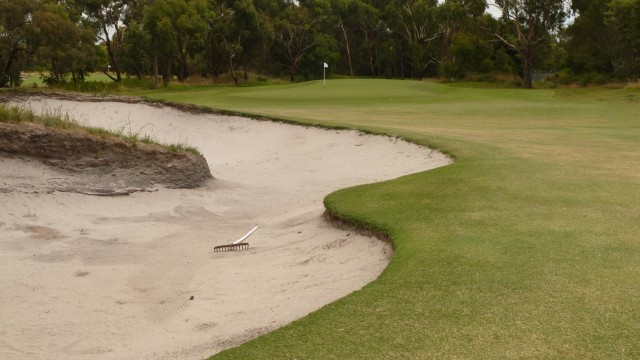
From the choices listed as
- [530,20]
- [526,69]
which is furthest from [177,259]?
[530,20]

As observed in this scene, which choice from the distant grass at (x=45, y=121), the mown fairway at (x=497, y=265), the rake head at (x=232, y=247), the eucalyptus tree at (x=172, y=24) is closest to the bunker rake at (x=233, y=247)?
the rake head at (x=232, y=247)

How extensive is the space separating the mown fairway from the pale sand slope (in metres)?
0.77

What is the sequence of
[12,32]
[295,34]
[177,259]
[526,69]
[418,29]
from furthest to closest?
[418,29] < [295,34] < [526,69] < [12,32] < [177,259]

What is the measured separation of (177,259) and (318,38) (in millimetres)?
67202

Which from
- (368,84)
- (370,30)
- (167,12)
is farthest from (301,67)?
(368,84)

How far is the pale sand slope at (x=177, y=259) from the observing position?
704cm

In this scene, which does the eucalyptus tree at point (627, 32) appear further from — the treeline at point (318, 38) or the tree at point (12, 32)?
the tree at point (12, 32)

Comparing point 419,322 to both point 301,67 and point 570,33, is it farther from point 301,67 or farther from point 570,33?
point 301,67

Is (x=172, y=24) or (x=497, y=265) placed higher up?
(x=172, y=24)

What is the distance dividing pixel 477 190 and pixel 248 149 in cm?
1357

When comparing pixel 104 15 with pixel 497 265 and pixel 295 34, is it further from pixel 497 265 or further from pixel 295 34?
pixel 497 265

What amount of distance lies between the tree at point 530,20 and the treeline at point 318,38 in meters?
0.10

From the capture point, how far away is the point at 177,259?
10.9 m

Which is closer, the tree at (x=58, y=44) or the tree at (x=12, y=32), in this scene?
the tree at (x=12, y=32)
